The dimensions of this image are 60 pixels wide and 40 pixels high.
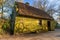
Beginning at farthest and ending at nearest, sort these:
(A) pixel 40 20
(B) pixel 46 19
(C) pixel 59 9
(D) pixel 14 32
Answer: (C) pixel 59 9, (B) pixel 46 19, (A) pixel 40 20, (D) pixel 14 32

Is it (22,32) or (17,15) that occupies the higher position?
(17,15)

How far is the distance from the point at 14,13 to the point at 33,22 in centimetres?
431

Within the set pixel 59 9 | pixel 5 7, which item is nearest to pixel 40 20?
pixel 5 7

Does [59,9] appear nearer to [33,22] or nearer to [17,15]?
[33,22]

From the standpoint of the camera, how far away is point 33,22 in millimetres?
25062

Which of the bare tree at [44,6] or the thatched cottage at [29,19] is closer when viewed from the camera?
the thatched cottage at [29,19]

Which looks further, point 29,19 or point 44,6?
point 44,6

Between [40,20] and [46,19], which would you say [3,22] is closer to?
[40,20]

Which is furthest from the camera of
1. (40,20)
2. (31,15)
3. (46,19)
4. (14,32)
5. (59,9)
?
(59,9)

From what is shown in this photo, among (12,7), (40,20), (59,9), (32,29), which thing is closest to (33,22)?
(32,29)

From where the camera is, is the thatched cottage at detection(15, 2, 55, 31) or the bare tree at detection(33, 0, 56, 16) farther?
the bare tree at detection(33, 0, 56, 16)

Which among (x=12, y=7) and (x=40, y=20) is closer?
(x=12, y=7)

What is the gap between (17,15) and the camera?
21797 mm

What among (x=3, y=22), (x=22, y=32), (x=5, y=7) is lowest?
(x=22, y=32)
